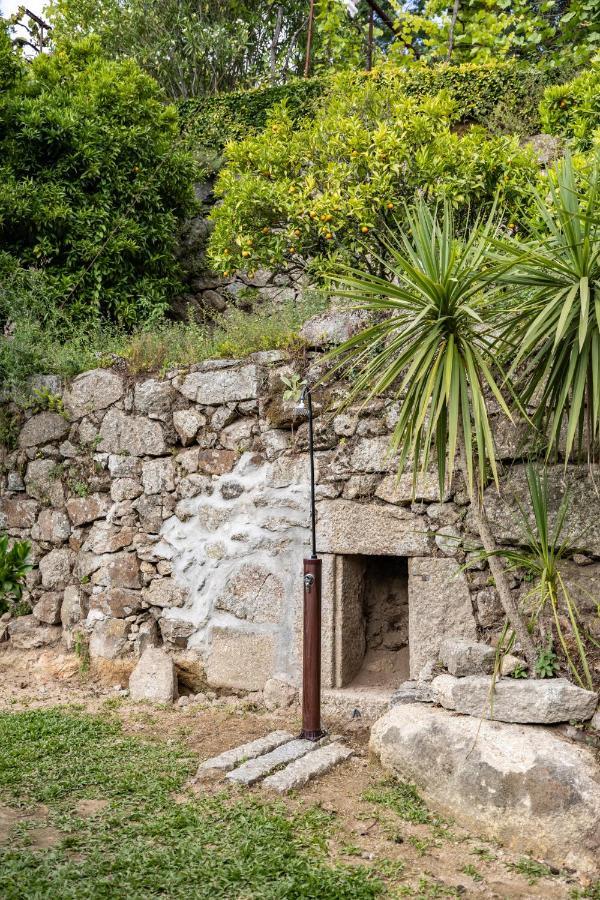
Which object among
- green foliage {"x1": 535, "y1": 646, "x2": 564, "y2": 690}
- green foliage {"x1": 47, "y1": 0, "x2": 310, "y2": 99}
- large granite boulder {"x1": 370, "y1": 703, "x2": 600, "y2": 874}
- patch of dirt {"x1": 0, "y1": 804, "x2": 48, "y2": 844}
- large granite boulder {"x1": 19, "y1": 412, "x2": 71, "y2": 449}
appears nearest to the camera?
large granite boulder {"x1": 370, "y1": 703, "x2": 600, "y2": 874}

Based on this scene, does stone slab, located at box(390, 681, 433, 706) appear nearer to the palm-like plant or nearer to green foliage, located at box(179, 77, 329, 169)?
the palm-like plant

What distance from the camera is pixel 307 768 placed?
3.60m

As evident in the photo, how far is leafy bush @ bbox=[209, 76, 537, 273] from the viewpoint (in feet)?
19.1

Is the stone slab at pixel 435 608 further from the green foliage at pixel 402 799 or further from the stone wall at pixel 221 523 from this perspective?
the green foliage at pixel 402 799

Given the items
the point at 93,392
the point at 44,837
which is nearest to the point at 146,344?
the point at 93,392

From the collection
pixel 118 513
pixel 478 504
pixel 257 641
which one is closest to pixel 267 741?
pixel 257 641

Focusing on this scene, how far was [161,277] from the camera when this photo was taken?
7590 mm

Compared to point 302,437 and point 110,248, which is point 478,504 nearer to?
point 302,437

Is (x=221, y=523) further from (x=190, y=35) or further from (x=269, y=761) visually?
(x=190, y=35)

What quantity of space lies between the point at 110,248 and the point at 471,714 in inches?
212

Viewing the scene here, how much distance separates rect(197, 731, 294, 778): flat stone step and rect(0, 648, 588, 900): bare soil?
0.12 metres

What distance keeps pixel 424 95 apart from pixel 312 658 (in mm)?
5728

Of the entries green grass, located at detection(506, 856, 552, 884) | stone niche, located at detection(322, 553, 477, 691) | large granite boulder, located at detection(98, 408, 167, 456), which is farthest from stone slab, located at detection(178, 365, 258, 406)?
green grass, located at detection(506, 856, 552, 884)

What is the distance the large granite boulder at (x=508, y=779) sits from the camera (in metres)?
2.85
